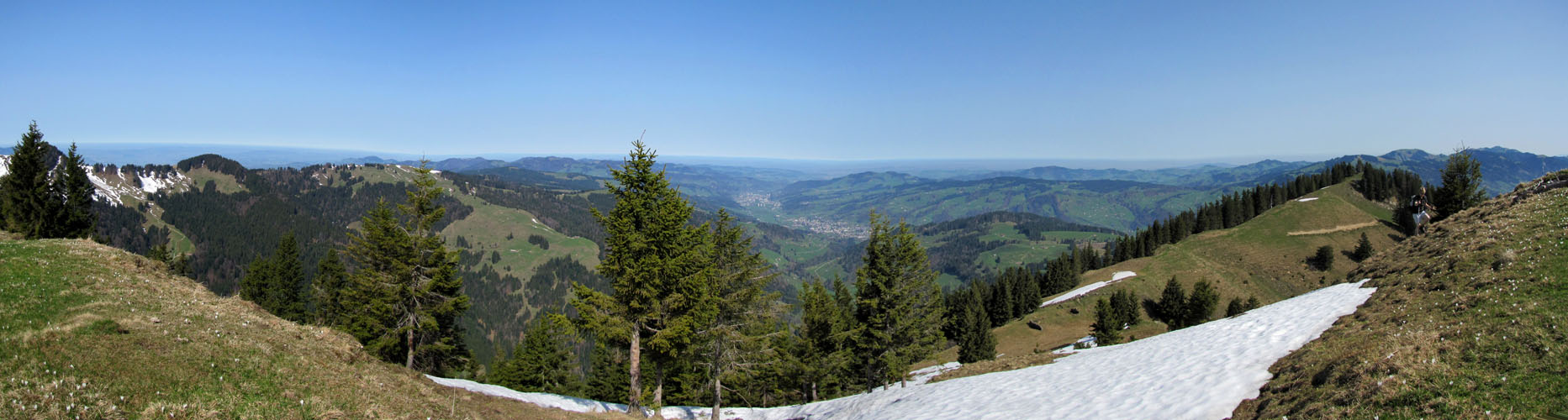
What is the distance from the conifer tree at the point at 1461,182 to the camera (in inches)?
2154

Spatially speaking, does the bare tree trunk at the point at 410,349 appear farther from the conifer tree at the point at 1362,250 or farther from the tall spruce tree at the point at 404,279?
the conifer tree at the point at 1362,250

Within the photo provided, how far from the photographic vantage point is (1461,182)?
55.1 m

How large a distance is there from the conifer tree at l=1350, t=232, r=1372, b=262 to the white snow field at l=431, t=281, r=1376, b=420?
3181 inches

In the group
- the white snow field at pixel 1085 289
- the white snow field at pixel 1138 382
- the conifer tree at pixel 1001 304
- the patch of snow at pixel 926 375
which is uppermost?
the white snow field at pixel 1138 382

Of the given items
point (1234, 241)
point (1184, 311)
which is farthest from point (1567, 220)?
point (1234, 241)

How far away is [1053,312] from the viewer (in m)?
71.5

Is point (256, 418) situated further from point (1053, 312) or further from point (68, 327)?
point (1053, 312)

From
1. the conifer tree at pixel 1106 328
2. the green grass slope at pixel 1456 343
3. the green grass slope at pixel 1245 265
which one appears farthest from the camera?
the green grass slope at pixel 1245 265

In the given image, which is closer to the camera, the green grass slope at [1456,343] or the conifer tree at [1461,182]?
the green grass slope at [1456,343]

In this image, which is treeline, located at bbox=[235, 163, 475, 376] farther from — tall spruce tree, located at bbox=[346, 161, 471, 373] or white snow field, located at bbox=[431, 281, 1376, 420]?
white snow field, located at bbox=[431, 281, 1376, 420]

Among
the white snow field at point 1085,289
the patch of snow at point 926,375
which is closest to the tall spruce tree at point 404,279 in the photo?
the patch of snow at point 926,375

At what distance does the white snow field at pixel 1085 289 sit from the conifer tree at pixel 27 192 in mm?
96709

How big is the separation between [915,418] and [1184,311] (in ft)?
205

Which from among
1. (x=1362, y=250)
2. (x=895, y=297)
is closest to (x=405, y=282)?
(x=895, y=297)
